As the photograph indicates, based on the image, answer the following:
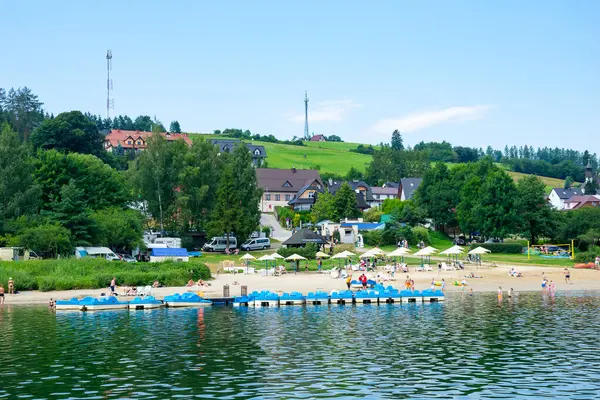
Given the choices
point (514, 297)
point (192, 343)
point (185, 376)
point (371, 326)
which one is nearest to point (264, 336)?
point (192, 343)

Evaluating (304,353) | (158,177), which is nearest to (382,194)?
(158,177)

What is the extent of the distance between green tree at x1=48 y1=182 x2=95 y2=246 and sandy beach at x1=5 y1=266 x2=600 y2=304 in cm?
1498

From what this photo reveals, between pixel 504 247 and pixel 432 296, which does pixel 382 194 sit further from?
pixel 432 296

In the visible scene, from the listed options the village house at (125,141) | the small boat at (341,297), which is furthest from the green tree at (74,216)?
the village house at (125,141)

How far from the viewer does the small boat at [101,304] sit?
48.7 meters

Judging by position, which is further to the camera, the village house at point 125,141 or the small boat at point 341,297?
the village house at point 125,141

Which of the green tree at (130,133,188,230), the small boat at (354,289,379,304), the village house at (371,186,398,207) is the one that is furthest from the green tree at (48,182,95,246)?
the village house at (371,186,398,207)

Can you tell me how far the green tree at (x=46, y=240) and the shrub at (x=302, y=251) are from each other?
22.5 meters

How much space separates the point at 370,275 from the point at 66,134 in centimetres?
7982

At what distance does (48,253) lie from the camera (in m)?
67.6

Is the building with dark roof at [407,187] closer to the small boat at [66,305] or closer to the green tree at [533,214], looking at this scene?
the green tree at [533,214]

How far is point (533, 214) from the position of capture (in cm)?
9119

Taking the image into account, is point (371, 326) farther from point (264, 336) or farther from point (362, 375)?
point (362, 375)

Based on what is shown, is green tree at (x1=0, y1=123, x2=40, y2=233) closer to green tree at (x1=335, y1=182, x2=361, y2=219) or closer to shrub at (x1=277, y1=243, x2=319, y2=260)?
shrub at (x1=277, y1=243, x2=319, y2=260)
